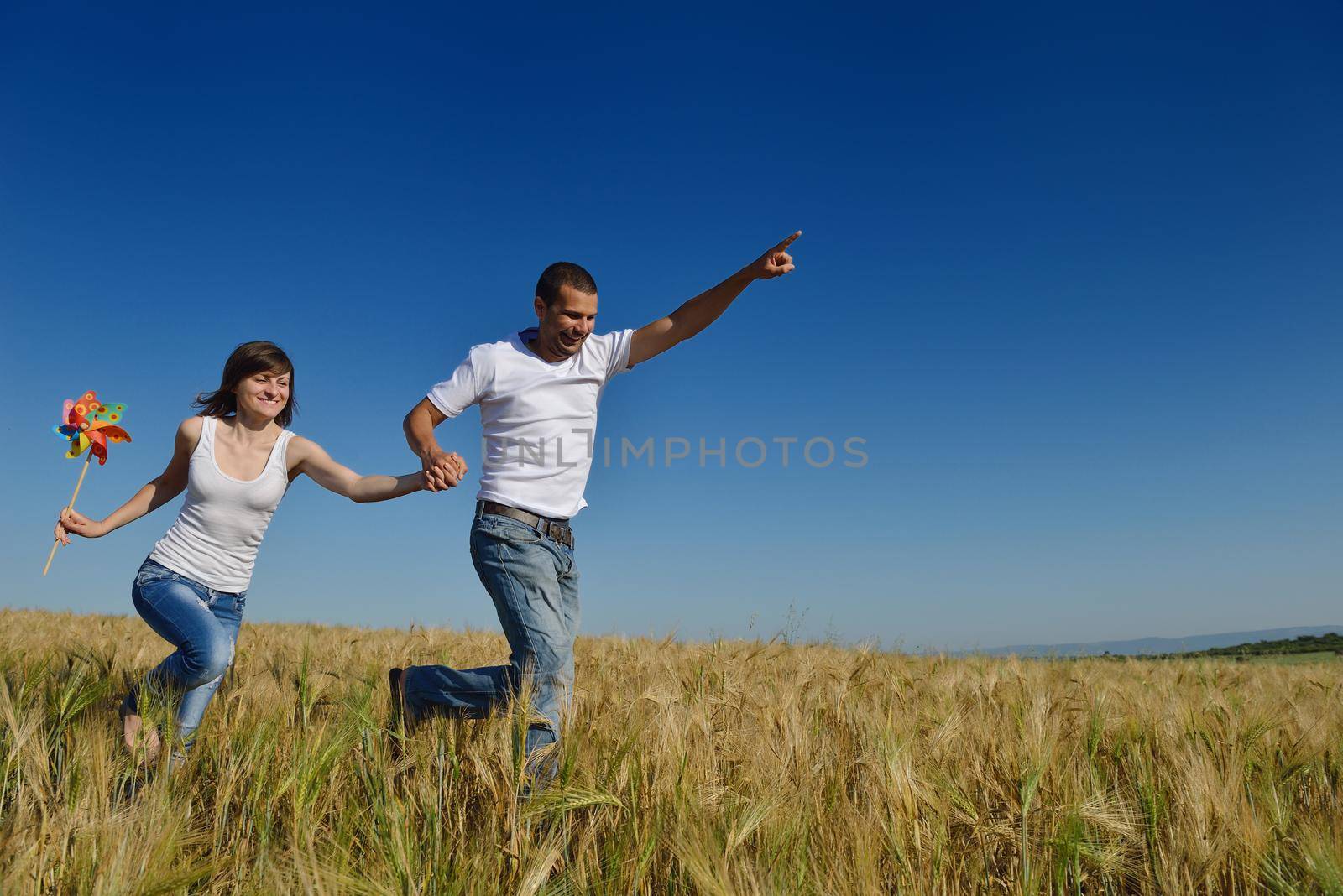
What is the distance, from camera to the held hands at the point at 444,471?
319cm

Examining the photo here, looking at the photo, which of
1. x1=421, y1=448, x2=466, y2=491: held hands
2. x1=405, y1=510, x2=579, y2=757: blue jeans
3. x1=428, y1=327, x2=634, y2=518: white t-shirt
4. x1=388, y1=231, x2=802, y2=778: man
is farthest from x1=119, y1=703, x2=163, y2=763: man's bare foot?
x1=428, y1=327, x2=634, y2=518: white t-shirt

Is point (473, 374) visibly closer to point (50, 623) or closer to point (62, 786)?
point (62, 786)

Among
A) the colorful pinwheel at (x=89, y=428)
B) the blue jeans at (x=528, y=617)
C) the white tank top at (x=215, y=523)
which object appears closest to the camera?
the blue jeans at (x=528, y=617)

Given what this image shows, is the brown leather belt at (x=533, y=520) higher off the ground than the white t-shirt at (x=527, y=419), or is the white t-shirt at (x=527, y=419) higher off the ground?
the white t-shirt at (x=527, y=419)

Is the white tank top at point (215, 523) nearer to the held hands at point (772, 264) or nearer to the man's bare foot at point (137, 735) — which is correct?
the man's bare foot at point (137, 735)

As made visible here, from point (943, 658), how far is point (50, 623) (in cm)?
1025

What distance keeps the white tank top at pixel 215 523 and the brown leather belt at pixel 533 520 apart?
110 cm

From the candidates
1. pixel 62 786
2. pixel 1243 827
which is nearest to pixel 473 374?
pixel 62 786

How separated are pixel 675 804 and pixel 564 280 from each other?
6.81 feet

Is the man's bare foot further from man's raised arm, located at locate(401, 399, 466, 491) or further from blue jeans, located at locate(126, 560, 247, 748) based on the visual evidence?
man's raised arm, located at locate(401, 399, 466, 491)

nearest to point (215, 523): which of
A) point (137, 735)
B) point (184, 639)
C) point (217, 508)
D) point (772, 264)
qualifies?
point (217, 508)

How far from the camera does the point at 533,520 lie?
328 centimetres

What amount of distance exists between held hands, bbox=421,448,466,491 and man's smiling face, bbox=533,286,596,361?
0.65 meters

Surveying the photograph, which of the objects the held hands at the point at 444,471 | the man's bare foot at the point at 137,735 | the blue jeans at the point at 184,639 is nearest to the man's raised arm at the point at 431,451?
the held hands at the point at 444,471
